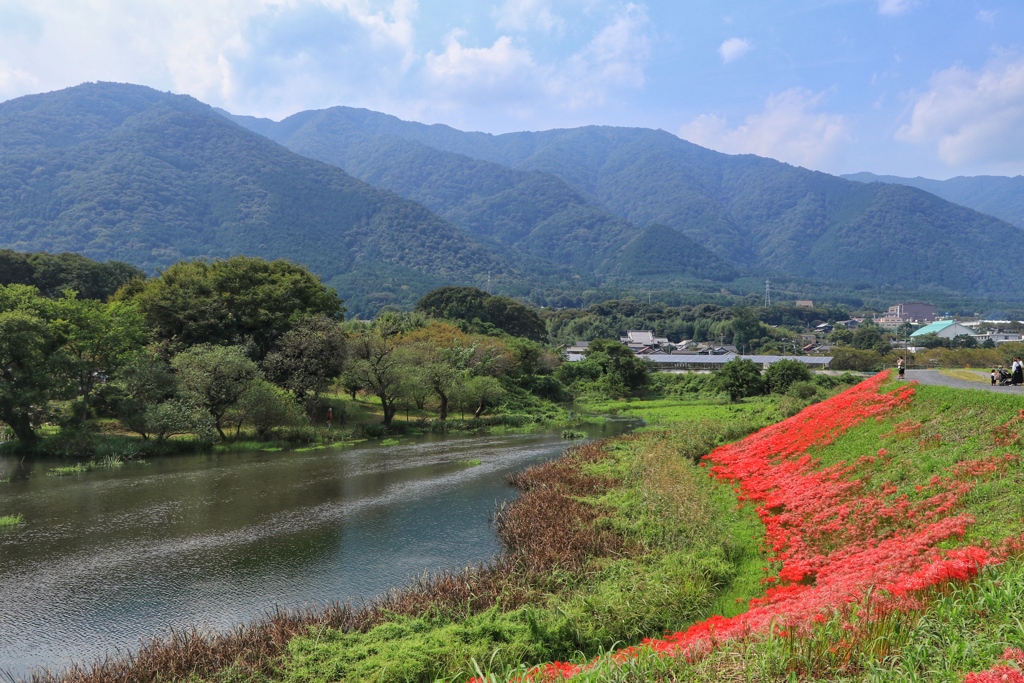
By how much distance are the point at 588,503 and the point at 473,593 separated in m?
8.69

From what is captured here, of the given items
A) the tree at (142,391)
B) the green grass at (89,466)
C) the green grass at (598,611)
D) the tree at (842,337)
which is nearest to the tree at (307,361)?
the tree at (142,391)

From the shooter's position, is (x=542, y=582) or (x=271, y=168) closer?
(x=542, y=582)

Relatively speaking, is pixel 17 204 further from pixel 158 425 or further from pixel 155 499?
pixel 155 499

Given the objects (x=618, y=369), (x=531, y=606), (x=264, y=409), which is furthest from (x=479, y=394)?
(x=531, y=606)

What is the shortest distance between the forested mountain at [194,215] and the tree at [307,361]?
91.1 meters

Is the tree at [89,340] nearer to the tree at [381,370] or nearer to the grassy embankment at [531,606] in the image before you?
the tree at [381,370]

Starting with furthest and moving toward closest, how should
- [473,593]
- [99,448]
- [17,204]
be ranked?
[17,204] < [99,448] < [473,593]

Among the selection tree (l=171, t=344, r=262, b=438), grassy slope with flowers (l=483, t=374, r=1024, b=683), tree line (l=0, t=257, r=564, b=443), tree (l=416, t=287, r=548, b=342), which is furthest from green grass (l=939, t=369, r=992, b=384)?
tree (l=416, t=287, r=548, b=342)

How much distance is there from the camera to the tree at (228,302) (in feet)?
134

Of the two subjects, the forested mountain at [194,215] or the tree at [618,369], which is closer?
the tree at [618,369]

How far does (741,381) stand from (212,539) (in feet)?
170

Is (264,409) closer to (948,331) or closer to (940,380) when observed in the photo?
(940,380)

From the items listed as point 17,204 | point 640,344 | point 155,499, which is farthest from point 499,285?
point 155,499

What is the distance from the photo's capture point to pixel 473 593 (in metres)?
13.7
